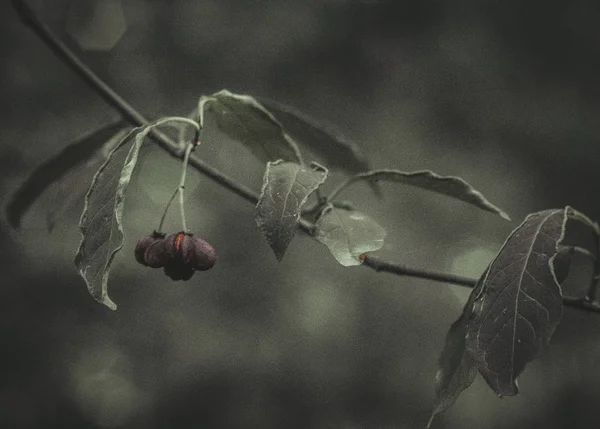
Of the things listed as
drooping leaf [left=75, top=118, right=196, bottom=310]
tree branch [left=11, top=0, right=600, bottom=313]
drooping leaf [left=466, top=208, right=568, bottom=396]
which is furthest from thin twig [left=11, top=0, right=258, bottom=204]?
drooping leaf [left=466, top=208, right=568, bottom=396]

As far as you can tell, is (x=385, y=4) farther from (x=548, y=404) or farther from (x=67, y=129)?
(x=548, y=404)

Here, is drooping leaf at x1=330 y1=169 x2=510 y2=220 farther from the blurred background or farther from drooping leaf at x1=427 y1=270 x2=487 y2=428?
the blurred background

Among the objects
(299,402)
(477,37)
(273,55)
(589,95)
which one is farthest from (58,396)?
(589,95)

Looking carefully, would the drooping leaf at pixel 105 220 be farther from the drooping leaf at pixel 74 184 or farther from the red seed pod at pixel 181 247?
the drooping leaf at pixel 74 184

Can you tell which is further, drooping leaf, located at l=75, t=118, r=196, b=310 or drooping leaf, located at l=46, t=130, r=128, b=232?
drooping leaf, located at l=46, t=130, r=128, b=232

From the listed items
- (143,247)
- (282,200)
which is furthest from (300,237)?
(282,200)

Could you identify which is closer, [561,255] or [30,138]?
[561,255]

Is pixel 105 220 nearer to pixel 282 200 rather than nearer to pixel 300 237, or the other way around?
pixel 282 200
